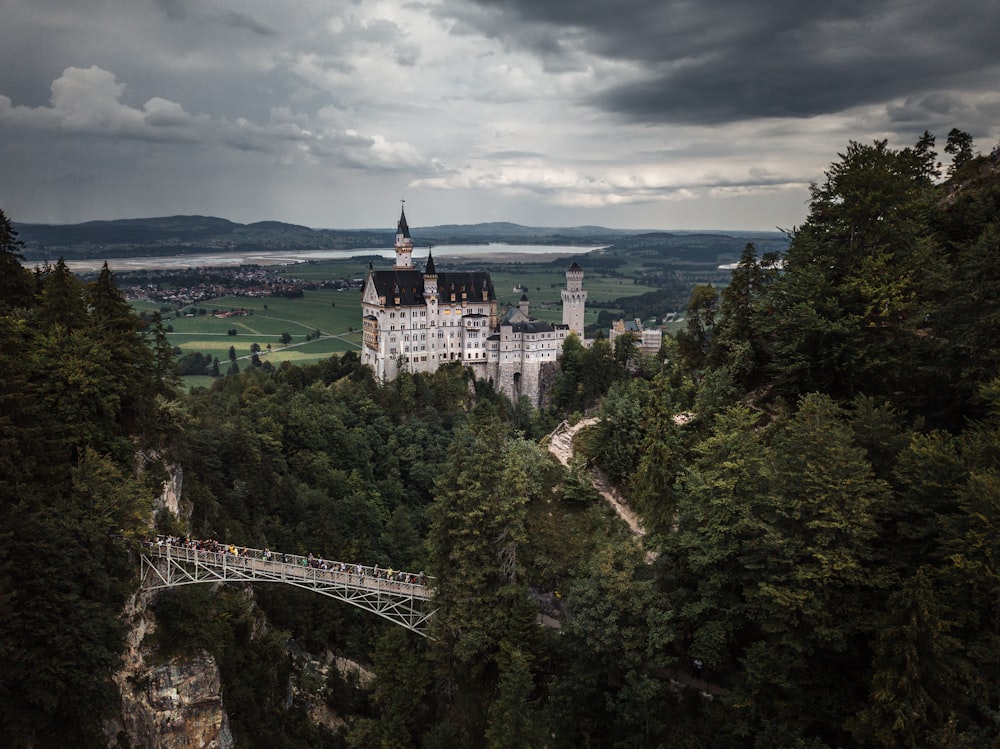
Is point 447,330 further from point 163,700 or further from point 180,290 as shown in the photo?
point 180,290

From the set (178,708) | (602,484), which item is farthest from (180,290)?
(602,484)

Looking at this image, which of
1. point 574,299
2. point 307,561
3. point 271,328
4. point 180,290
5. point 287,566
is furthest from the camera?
point 180,290

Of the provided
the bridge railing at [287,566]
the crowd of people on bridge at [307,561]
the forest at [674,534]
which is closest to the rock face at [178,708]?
the forest at [674,534]

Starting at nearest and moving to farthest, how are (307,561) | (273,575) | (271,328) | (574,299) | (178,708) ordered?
(178,708)
(273,575)
(307,561)
(574,299)
(271,328)

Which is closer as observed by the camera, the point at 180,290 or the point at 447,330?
the point at 447,330

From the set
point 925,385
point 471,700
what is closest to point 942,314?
point 925,385

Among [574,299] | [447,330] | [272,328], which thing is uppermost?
[574,299]
